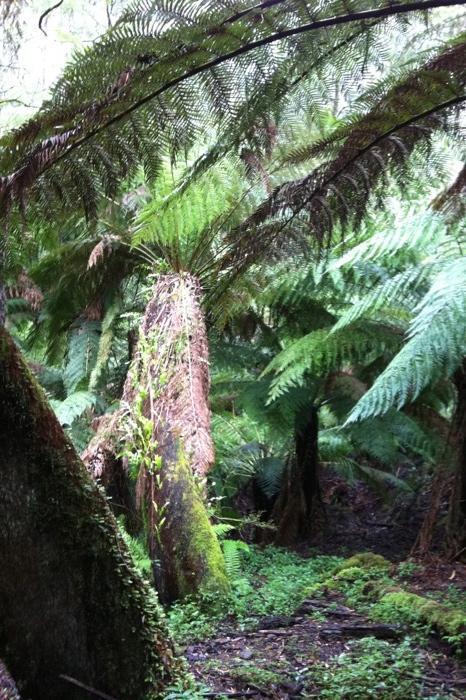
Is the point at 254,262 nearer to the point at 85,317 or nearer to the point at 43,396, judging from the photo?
the point at 43,396

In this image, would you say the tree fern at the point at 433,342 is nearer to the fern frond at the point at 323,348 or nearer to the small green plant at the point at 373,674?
the fern frond at the point at 323,348

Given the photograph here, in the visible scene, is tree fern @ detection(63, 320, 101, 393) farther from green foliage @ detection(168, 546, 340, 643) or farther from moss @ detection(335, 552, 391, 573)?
moss @ detection(335, 552, 391, 573)

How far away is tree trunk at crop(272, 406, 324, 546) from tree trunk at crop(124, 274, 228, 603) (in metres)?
1.58

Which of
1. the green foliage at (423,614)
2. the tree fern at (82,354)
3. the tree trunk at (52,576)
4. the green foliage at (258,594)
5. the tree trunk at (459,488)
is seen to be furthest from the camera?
the tree fern at (82,354)

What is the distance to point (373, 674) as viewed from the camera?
1931 mm

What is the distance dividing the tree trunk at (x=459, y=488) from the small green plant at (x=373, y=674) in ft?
4.21

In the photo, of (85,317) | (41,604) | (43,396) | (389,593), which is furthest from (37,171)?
(85,317)

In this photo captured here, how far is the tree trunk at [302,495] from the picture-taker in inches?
197

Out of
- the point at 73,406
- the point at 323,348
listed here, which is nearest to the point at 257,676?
the point at 323,348

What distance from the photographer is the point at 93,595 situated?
1.59 metres

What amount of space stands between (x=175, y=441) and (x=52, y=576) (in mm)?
1794

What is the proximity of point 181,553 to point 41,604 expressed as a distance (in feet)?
5.20

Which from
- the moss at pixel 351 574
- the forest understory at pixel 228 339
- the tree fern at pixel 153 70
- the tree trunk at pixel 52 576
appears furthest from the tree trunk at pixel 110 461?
the tree fern at pixel 153 70

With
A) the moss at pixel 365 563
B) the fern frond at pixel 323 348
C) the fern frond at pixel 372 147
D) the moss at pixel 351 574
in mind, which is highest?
the fern frond at pixel 372 147
